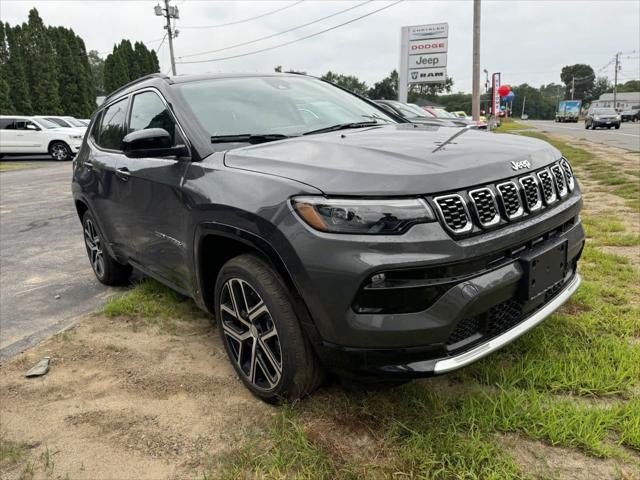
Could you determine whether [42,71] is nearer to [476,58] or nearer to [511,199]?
[476,58]

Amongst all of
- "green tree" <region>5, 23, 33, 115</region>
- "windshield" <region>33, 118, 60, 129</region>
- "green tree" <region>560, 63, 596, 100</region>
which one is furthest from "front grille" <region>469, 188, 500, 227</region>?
"green tree" <region>560, 63, 596, 100</region>

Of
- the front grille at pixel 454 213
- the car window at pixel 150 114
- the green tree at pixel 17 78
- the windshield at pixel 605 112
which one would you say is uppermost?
the green tree at pixel 17 78

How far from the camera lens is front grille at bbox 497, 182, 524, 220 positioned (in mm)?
2053

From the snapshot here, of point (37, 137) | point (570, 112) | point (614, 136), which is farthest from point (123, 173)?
point (570, 112)

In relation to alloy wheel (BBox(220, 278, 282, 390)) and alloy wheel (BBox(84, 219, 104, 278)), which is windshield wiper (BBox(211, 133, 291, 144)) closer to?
alloy wheel (BBox(220, 278, 282, 390))

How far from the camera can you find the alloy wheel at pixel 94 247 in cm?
435

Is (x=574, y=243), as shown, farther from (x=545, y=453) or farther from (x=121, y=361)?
(x=121, y=361)

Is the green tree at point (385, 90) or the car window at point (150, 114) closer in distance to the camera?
the car window at point (150, 114)

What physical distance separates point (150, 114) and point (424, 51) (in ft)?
66.0

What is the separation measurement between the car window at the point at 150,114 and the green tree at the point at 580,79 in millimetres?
132579

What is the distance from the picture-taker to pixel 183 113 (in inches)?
111

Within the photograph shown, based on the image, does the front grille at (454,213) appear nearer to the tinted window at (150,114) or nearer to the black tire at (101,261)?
the tinted window at (150,114)

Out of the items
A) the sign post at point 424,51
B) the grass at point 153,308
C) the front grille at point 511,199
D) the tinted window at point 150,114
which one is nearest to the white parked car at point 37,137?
the sign post at point 424,51

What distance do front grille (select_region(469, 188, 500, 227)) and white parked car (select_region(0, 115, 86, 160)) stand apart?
1983 cm
